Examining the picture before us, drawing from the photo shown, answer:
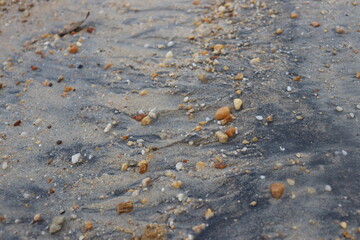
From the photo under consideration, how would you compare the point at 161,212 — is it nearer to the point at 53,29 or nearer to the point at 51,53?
the point at 51,53

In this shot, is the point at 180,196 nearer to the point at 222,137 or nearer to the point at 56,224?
the point at 222,137

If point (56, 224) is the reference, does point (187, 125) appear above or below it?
above

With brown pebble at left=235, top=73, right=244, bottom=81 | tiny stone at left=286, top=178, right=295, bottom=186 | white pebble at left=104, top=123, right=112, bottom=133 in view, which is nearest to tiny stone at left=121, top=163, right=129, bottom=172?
white pebble at left=104, top=123, right=112, bottom=133

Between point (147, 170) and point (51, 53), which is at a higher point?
point (51, 53)

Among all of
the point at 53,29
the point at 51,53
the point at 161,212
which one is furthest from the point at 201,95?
the point at 53,29

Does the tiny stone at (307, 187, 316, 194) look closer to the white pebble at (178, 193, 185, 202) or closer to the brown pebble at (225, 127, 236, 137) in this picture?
the brown pebble at (225, 127, 236, 137)

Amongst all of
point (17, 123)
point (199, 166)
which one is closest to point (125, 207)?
point (199, 166)

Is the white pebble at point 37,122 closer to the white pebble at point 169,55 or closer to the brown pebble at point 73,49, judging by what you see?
the brown pebble at point 73,49

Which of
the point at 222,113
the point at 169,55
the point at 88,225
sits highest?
the point at 169,55
